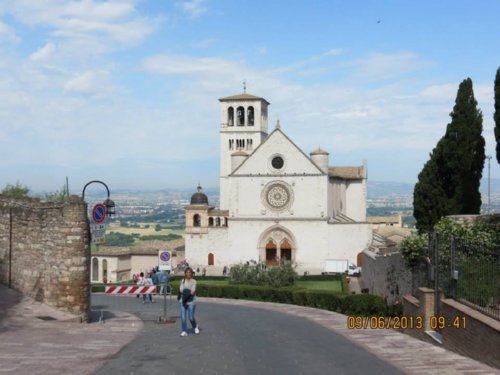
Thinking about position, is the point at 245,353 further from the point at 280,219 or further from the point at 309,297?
the point at 280,219

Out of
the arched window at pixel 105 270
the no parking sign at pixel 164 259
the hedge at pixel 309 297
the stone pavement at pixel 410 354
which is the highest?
the no parking sign at pixel 164 259

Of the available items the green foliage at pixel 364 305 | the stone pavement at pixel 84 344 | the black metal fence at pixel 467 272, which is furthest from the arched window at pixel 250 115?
the black metal fence at pixel 467 272

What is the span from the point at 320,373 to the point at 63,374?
4814 millimetres

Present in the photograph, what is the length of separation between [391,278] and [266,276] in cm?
1438

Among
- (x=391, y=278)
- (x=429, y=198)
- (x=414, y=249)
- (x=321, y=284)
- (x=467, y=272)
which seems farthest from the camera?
(x=321, y=284)

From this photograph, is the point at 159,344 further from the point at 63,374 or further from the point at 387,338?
the point at 387,338

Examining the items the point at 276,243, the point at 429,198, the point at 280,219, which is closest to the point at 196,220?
the point at 276,243

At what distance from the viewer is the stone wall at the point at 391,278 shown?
28906 mm

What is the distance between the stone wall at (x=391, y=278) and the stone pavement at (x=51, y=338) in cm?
1083

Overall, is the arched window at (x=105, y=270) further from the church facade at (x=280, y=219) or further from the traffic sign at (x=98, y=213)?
the traffic sign at (x=98, y=213)

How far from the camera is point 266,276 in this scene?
1806 inches

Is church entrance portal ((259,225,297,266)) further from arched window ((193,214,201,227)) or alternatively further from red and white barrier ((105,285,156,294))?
red and white barrier ((105,285,156,294))

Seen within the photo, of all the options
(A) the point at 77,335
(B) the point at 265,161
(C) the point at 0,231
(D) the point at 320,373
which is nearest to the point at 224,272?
(B) the point at 265,161

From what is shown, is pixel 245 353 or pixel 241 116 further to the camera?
pixel 241 116
